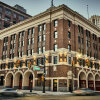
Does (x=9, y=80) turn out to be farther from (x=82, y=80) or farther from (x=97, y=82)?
(x=97, y=82)

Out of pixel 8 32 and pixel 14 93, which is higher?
pixel 8 32

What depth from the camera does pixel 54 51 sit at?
121ft

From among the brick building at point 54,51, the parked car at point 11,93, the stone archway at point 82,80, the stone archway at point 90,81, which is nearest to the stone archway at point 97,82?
the brick building at point 54,51

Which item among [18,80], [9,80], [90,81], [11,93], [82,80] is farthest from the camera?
[9,80]

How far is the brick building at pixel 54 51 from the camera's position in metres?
35.3

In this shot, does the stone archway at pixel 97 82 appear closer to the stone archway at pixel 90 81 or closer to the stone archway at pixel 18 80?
the stone archway at pixel 90 81

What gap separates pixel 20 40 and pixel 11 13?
103 feet

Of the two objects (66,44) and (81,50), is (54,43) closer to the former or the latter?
(66,44)

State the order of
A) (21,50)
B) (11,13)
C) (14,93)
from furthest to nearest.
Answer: (11,13) → (21,50) → (14,93)

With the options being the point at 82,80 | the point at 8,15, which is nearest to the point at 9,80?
the point at 82,80

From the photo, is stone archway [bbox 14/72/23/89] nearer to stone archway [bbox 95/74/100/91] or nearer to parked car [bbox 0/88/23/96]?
parked car [bbox 0/88/23/96]

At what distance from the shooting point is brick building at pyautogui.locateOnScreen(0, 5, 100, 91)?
116 ft

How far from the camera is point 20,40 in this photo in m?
47.2

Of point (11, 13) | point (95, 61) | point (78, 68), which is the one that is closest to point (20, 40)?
point (78, 68)
